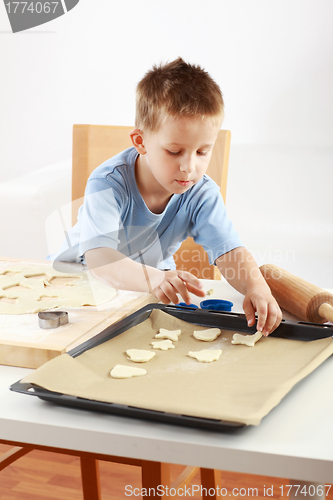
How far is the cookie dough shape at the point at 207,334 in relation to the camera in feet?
2.05

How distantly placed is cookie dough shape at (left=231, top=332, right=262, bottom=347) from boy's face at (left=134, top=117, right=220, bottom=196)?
1.06 feet

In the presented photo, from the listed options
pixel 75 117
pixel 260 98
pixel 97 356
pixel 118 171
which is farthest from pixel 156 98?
pixel 75 117

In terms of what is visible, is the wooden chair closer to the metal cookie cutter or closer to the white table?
the metal cookie cutter

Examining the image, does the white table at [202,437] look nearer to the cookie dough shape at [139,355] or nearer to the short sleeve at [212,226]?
the cookie dough shape at [139,355]

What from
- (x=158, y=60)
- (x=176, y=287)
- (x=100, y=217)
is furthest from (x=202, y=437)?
(x=158, y=60)

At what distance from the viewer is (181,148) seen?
84cm

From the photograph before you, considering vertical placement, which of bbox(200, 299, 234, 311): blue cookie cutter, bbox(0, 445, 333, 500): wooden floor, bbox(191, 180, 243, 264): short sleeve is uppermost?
bbox(191, 180, 243, 264): short sleeve

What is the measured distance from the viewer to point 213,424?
1.39ft

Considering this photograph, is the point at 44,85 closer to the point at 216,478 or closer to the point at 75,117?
the point at 75,117

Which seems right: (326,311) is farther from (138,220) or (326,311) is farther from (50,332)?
(138,220)

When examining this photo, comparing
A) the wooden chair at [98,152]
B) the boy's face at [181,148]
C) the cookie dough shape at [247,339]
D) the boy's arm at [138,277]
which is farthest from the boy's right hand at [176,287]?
the wooden chair at [98,152]

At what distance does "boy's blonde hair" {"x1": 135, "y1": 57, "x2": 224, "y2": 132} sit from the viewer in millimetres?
852

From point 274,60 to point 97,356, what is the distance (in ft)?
6.56

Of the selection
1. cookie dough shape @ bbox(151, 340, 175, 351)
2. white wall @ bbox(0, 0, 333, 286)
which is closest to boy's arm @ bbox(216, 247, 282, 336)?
cookie dough shape @ bbox(151, 340, 175, 351)
